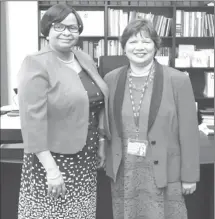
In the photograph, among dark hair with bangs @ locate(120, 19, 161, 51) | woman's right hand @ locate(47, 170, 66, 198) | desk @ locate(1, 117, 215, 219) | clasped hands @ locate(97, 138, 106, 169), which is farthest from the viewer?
desk @ locate(1, 117, 215, 219)

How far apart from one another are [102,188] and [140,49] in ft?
3.36

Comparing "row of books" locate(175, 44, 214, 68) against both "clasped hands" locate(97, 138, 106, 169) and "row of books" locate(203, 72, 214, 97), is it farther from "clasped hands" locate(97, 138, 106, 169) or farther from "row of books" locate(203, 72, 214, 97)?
"clasped hands" locate(97, 138, 106, 169)

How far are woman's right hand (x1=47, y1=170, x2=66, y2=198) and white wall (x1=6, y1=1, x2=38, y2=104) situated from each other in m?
3.72

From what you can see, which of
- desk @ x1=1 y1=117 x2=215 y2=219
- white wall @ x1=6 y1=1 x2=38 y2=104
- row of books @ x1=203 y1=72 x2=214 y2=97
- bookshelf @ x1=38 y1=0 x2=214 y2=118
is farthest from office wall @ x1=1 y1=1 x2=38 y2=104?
desk @ x1=1 y1=117 x2=215 y2=219

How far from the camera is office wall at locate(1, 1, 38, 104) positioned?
5.03m

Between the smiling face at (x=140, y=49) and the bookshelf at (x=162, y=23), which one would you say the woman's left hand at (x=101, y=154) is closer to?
the smiling face at (x=140, y=49)

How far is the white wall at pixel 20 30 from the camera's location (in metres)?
5.04

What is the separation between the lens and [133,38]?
1.71 meters

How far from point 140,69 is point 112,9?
3274 mm

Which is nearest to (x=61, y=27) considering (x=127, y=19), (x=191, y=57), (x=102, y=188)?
(x=102, y=188)

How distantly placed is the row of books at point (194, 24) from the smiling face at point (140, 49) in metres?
3.22

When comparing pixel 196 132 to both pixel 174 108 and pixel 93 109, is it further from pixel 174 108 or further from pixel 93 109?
pixel 93 109

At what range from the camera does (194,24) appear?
4754 mm

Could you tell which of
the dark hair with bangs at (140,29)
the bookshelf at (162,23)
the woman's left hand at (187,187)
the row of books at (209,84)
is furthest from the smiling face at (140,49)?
the row of books at (209,84)
